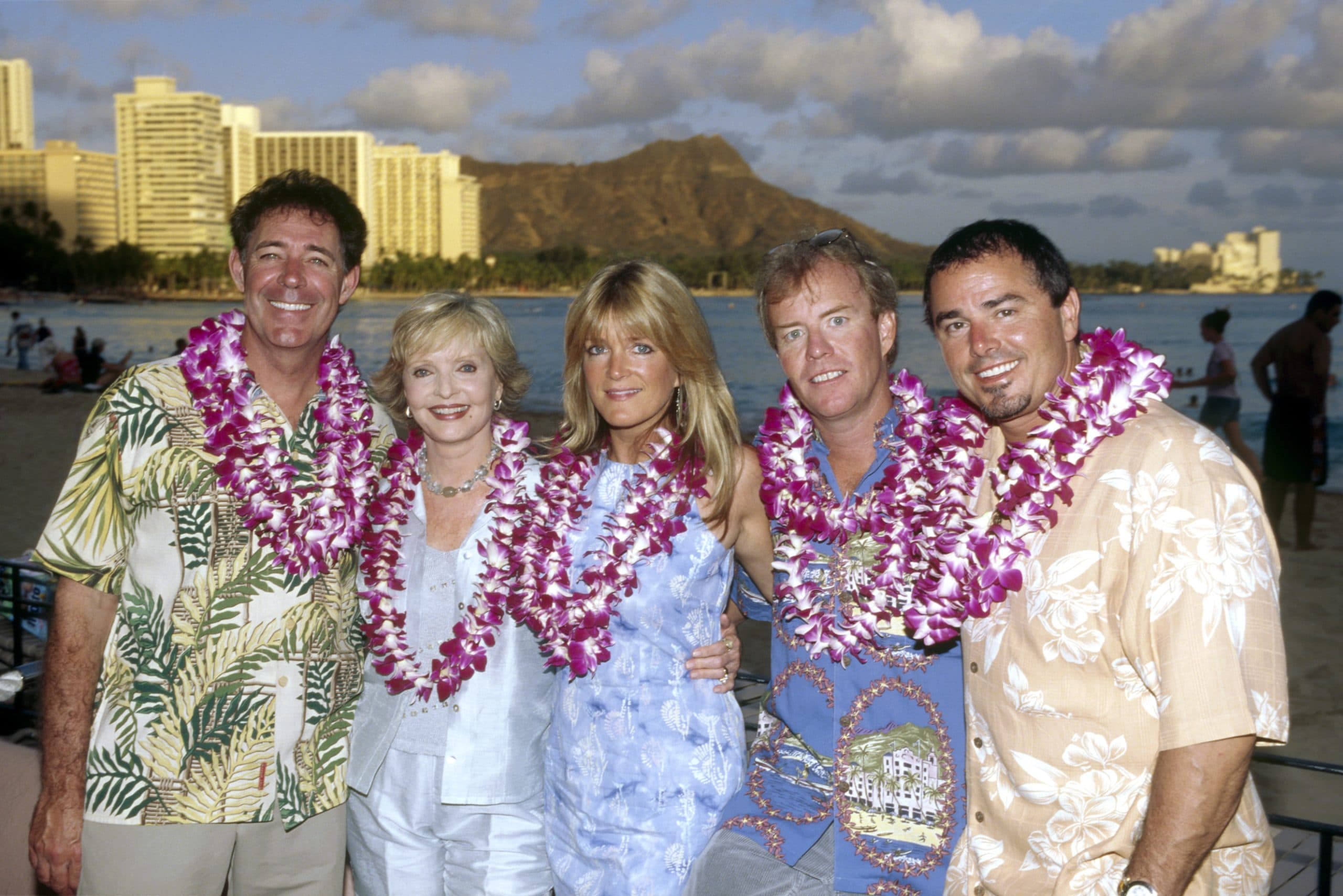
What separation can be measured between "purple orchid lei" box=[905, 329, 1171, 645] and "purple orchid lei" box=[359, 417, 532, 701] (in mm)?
1262

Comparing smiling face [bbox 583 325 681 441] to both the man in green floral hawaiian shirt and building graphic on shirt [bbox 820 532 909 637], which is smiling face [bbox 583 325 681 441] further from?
the man in green floral hawaiian shirt

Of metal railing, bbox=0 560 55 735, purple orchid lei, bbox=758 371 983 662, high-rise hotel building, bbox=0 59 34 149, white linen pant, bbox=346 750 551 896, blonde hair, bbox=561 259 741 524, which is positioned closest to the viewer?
purple orchid lei, bbox=758 371 983 662

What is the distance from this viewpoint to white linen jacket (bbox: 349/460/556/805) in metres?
3.07

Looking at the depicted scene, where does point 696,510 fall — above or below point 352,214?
below

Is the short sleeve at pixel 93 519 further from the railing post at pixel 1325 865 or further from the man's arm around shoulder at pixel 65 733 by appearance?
the railing post at pixel 1325 865

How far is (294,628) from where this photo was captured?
3.09 metres

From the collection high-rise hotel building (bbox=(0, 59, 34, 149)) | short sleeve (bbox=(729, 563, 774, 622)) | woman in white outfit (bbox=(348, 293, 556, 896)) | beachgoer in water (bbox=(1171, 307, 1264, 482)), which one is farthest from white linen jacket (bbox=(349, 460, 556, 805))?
high-rise hotel building (bbox=(0, 59, 34, 149))

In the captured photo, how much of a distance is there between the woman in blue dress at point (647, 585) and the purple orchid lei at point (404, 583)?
0.14 meters

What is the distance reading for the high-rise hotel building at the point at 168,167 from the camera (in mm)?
160750

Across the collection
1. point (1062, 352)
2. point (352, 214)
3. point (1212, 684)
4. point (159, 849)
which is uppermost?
point (352, 214)

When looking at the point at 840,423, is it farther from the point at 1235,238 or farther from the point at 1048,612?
the point at 1235,238

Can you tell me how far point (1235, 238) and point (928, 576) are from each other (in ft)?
449

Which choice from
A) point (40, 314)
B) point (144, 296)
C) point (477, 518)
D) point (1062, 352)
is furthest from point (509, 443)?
point (144, 296)

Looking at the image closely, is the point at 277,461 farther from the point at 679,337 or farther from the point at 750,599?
the point at 750,599
